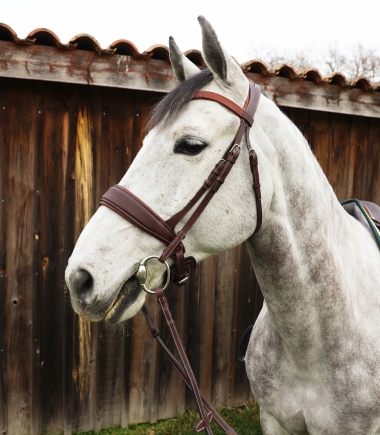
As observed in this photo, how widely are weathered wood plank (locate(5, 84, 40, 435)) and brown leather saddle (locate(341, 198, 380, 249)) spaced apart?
2253 mm

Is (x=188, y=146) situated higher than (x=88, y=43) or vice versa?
(x=88, y=43)

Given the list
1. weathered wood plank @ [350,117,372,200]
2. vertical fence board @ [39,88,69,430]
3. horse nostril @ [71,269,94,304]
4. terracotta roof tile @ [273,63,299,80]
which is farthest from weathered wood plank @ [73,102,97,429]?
weathered wood plank @ [350,117,372,200]

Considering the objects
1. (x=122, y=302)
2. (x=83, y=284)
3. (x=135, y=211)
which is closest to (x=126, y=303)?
(x=122, y=302)

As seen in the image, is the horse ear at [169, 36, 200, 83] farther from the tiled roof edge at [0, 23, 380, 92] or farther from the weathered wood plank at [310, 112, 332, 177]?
the weathered wood plank at [310, 112, 332, 177]

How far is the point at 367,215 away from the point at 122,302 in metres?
1.43

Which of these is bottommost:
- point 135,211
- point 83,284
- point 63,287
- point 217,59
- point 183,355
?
point 183,355

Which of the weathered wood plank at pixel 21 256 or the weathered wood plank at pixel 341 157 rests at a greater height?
the weathered wood plank at pixel 341 157

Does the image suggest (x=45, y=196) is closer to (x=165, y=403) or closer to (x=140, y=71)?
(x=140, y=71)

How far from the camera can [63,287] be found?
3410 mm

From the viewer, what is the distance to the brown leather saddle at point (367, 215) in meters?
2.16

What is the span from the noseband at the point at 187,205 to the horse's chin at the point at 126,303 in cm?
13

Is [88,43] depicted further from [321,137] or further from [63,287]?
[321,137]

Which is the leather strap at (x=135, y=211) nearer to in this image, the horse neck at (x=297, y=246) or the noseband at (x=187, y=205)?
the noseband at (x=187, y=205)

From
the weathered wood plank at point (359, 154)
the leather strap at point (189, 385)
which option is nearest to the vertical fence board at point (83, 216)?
the leather strap at point (189, 385)
